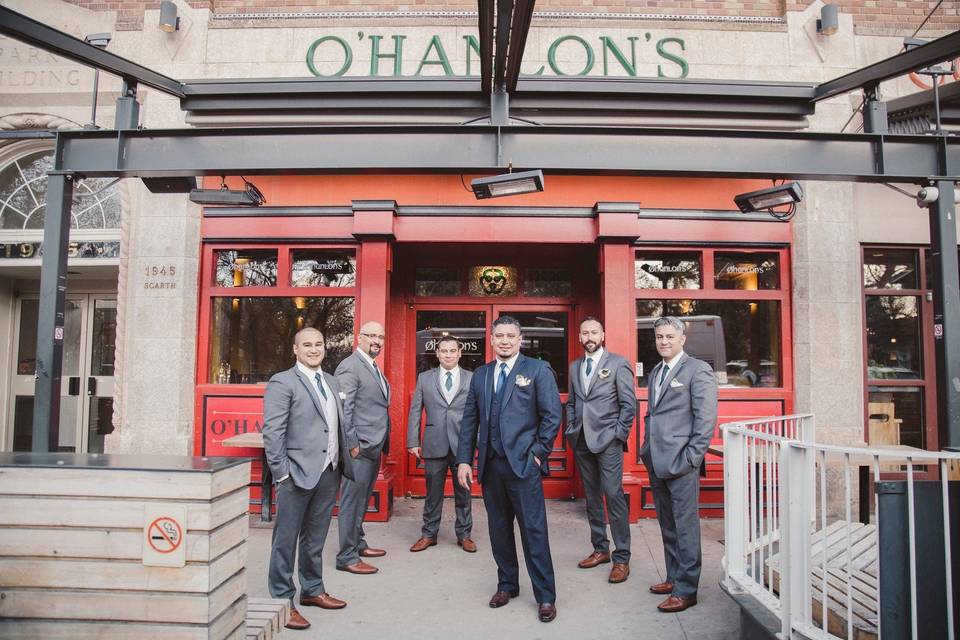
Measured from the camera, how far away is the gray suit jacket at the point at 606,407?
188 inches

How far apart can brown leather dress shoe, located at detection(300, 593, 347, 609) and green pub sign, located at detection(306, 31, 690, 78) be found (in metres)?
5.93

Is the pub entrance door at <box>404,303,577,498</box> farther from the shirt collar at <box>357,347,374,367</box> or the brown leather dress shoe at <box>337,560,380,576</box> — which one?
the brown leather dress shoe at <box>337,560,380,576</box>

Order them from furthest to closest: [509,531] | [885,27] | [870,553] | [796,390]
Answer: [885,27], [796,390], [509,531], [870,553]

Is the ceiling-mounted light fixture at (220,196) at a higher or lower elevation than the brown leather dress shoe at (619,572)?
higher

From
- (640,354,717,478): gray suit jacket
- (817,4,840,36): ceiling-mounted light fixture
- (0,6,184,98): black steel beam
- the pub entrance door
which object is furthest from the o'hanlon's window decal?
(817,4,840,36): ceiling-mounted light fixture

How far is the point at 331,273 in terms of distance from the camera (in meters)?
6.79

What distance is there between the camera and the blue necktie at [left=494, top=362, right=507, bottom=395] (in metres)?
4.09

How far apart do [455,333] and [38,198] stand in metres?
5.81

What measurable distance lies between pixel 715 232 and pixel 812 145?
1830 mm

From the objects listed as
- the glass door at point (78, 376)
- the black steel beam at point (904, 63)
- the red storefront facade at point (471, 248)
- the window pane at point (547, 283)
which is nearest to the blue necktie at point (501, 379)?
the red storefront facade at point (471, 248)

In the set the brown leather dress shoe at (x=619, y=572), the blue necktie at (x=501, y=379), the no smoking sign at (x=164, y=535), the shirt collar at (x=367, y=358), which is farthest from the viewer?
the shirt collar at (x=367, y=358)

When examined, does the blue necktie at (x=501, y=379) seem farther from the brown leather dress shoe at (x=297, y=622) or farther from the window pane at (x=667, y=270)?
the window pane at (x=667, y=270)

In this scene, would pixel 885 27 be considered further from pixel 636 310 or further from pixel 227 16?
pixel 227 16

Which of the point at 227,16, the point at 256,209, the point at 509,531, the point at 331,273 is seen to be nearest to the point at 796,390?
the point at 509,531
